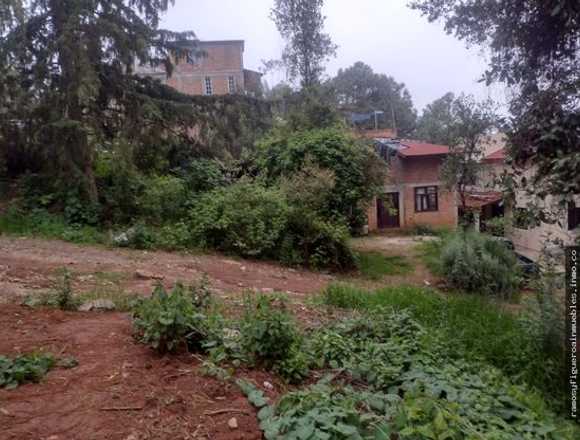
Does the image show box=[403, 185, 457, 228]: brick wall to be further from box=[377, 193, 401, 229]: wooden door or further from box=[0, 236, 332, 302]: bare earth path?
box=[0, 236, 332, 302]: bare earth path

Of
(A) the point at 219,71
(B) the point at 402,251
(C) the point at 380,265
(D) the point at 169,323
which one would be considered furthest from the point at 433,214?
(D) the point at 169,323

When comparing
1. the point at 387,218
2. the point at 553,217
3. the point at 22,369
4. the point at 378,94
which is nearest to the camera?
the point at 22,369

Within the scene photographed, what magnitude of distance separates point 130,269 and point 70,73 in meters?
6.15

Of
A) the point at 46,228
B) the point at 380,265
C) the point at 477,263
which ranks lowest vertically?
the point at 380,265

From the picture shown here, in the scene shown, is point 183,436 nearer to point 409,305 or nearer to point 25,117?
point 409,305

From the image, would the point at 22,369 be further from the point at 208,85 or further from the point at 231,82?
the point at 208,85

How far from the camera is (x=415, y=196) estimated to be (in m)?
23.3

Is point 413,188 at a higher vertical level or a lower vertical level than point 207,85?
lower

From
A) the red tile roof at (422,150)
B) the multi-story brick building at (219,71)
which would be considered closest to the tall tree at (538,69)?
the red tile roof at (422,150)

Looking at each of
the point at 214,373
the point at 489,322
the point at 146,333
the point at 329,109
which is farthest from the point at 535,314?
the point at 329,109

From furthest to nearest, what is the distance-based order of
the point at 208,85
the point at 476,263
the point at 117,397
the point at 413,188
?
the point at 208,85
the point at 413,188
the point at 476,263
the point at 117,397

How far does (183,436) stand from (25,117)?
1182 centimetres

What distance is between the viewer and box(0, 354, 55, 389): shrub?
259 cm

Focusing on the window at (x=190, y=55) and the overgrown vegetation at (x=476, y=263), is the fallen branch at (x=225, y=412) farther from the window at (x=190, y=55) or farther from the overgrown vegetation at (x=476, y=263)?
the window at (x=190, y=55)
